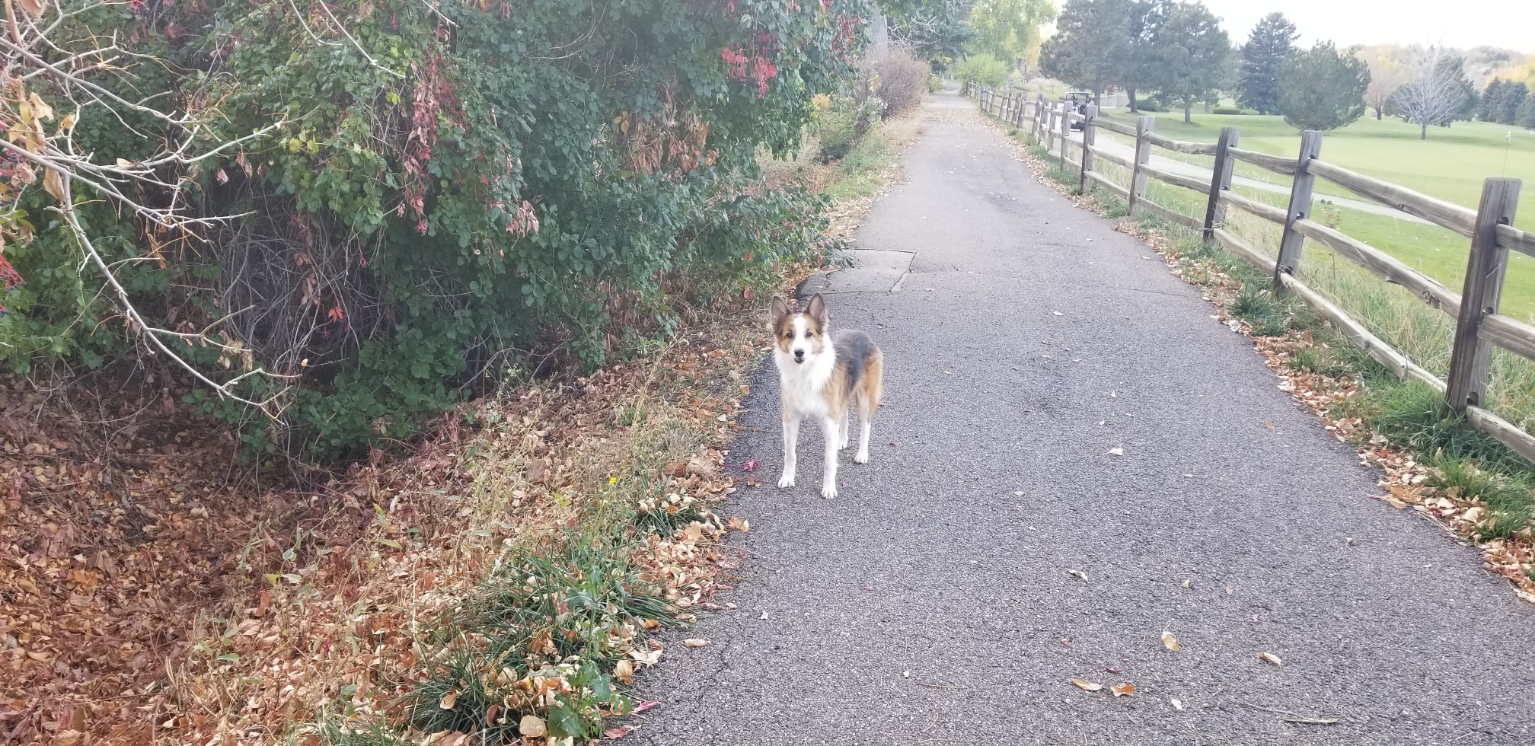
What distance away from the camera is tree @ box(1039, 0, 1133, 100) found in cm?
6109

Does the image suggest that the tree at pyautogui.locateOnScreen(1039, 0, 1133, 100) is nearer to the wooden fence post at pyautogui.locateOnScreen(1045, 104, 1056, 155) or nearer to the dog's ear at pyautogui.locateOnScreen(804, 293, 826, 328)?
the wooden fence post at pyautogui.locateOnScreen(1045, 104, 1056, 155)

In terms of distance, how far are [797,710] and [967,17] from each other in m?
81.4

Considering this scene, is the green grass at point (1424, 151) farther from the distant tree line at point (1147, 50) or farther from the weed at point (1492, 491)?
the weed at point (1492, 491)

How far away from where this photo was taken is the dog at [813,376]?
5430 mm

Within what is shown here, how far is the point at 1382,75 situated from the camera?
1634 inches

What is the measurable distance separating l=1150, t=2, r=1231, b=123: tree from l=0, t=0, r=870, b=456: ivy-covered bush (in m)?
57.0

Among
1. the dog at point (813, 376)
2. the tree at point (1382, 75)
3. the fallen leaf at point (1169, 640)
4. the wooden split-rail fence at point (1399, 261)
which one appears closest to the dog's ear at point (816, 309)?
the dog at point (813, 376)

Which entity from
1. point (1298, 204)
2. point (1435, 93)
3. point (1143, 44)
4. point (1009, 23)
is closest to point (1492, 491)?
point (1298, 204)

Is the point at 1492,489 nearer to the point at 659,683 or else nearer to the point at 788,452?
the point at 788,452

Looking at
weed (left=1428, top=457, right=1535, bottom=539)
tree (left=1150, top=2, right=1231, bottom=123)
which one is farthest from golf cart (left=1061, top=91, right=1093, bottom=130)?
tree (left=1150, top=2, right=1231, bottom=123)

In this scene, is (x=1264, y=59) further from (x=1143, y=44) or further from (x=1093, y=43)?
(x=1093, y=43)

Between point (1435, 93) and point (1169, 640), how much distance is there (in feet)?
134

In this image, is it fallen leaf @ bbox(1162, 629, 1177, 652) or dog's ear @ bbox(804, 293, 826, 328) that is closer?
fallen leaf @ bbox(1162, 629, 1177, 652)

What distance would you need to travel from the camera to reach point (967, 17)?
77312 mm
